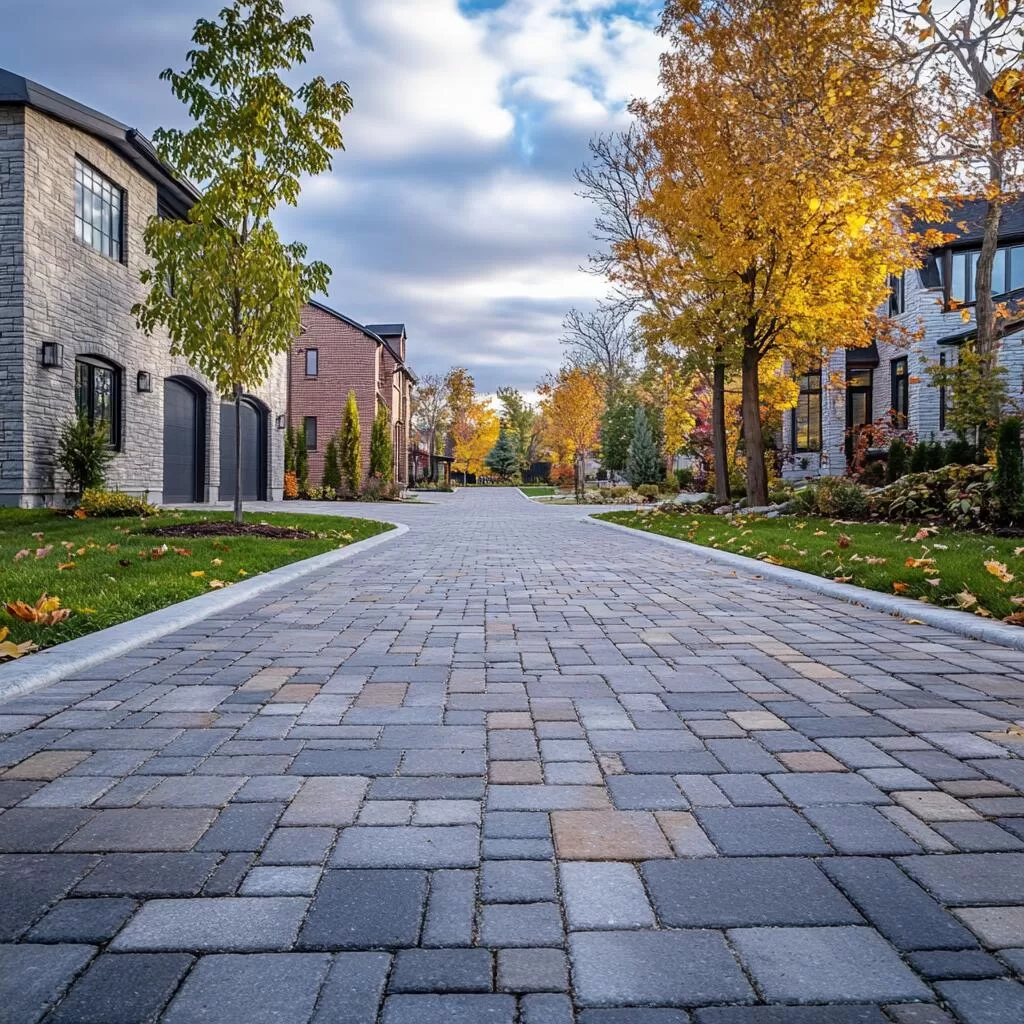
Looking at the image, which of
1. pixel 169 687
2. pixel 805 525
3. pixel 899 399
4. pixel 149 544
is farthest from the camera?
pixel 899 399

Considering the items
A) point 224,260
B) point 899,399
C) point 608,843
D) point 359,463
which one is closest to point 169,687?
point 608,843

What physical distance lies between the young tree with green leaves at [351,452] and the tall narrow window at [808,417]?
1703cm

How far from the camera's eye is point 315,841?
2.21 metres

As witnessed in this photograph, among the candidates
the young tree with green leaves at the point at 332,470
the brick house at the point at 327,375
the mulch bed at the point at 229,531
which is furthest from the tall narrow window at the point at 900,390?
the young tree with green leaves at the point at 332,470

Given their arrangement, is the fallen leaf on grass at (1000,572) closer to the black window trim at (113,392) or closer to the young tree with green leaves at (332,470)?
the black window trim at (113,392)

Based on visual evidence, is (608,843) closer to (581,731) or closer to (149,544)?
(581,731)

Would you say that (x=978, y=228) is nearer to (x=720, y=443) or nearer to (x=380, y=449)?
(x=720, y=443)

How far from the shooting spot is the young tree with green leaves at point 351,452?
31.4 meters

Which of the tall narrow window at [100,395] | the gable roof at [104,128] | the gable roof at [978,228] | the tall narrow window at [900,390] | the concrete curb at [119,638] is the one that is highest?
the gable roof at [978,228]

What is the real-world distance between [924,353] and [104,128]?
21.5 m

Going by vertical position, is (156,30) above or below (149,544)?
above

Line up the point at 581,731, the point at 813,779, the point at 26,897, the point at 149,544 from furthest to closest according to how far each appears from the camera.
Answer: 1. the point at 149,544
2. the point at 581,731
3. the point at 813,779
4. the point at 26,897

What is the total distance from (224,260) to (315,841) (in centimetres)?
999

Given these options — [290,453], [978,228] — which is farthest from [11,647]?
[290,453]
